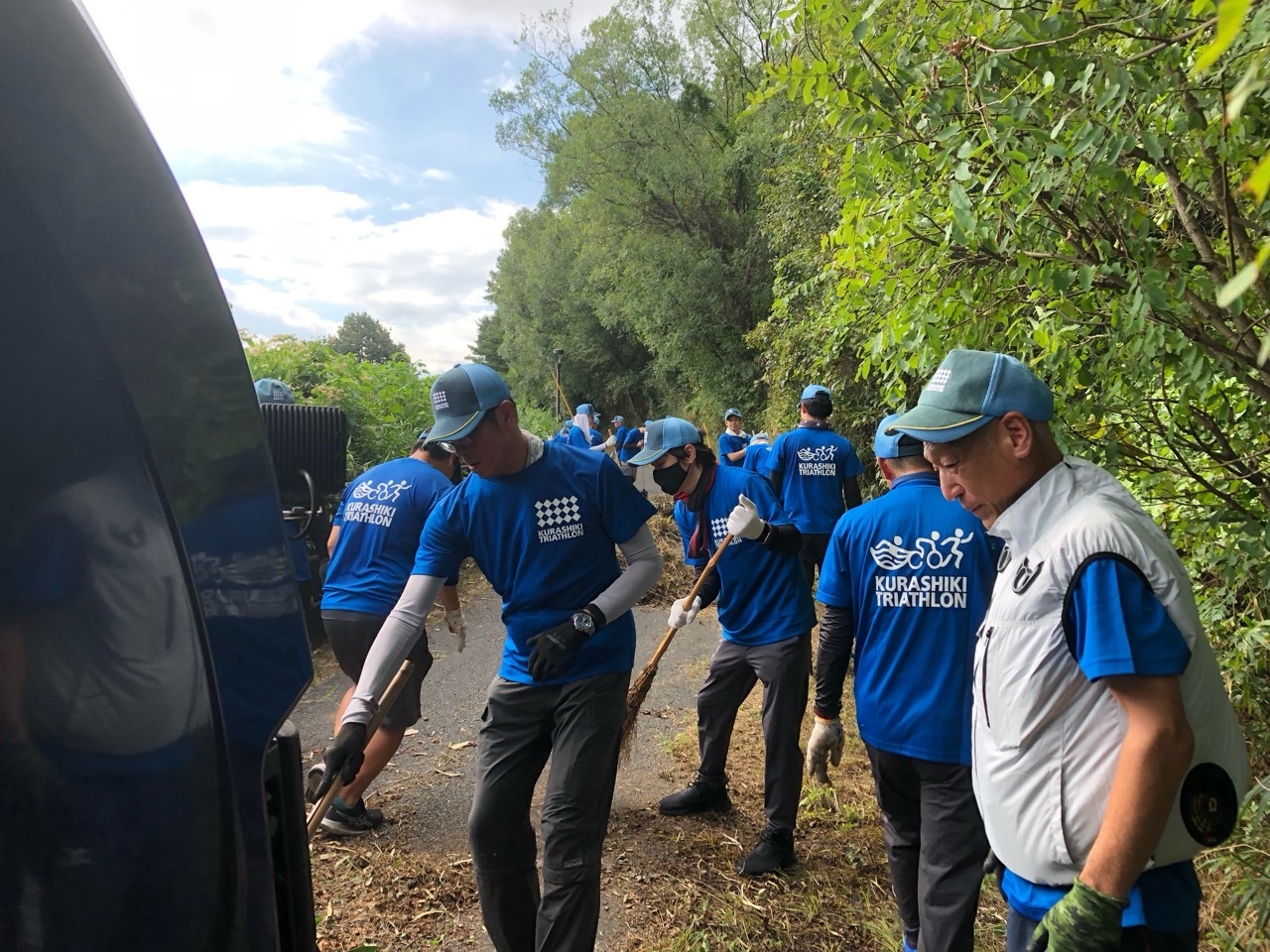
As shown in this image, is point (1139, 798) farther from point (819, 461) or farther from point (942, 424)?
point (819, 461)

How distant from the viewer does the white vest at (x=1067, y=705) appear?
155 cm

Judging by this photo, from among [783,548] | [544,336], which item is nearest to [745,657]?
[783,548]

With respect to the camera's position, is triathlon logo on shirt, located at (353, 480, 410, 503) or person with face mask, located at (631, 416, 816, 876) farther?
triathlon logo on shirt, located at (353, 480, 410, 503)

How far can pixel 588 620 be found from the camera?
9.56 feet

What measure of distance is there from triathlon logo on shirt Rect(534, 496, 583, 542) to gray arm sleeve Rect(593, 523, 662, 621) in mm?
224

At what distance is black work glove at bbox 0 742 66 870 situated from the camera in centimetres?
81

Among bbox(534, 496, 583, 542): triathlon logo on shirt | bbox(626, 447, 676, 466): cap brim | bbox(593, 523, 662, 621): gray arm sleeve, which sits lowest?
bbox(593, 523, 662, 621): gray arm sleeve

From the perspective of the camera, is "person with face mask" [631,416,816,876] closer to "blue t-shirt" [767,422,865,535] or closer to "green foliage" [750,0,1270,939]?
"green foliage" [750,0,1270,939]

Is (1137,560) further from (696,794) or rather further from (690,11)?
(690,11)

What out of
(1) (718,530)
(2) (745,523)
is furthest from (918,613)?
(1) (718,530)

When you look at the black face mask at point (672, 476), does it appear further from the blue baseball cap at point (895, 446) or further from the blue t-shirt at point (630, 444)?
the blue t-shirt at point (630, 444)

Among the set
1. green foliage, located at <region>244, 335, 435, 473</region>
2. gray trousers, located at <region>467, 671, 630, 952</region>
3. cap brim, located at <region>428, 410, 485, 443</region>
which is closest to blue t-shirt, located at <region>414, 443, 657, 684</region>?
gray trousers, located at <region>467, 671, 630, 952</region>

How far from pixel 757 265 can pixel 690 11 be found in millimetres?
8803

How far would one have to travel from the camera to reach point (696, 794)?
4.40m
